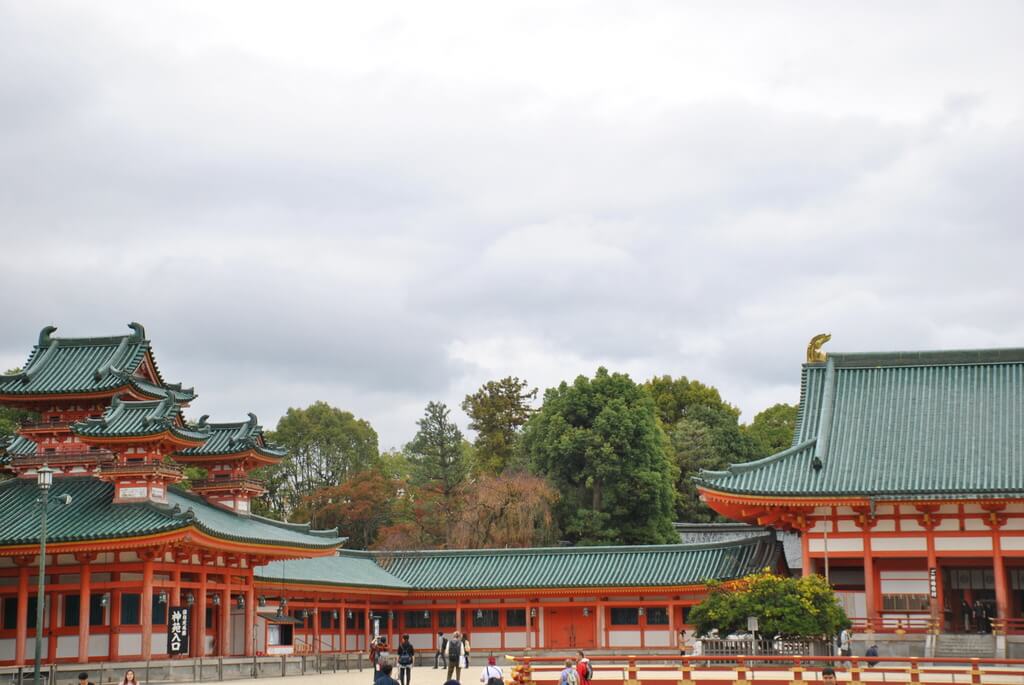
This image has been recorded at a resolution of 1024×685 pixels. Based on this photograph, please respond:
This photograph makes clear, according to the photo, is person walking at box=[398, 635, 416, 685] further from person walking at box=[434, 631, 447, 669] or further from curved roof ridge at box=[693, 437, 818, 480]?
person walking at box=[434, 631, 447, 669]

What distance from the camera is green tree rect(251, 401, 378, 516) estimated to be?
97000mm

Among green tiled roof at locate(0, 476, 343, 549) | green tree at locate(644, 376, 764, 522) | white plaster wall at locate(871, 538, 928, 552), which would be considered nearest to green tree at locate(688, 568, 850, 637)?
white plaster wall at locate(871, 538, 928, 552)

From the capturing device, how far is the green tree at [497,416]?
8944cm

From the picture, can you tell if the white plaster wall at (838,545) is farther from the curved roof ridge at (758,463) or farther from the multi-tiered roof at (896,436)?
the curved roof ridge at (758,463)

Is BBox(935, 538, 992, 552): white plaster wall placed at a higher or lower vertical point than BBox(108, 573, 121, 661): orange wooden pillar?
higher

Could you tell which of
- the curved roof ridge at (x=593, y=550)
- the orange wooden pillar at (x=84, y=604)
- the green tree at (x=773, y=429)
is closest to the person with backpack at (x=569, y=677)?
the orange wooden pillar at (x=84, y=604)

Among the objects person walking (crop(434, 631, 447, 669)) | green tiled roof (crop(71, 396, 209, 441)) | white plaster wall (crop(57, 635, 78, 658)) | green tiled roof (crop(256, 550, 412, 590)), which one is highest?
green tiled roof (crop(71, 396, 209, 441))

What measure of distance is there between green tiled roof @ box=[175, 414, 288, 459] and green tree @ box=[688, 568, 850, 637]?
66.8 ft

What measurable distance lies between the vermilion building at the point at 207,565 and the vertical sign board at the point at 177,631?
2.65ft

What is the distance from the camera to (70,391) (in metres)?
44.6

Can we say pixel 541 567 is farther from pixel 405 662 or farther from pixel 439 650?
pixel 405 662

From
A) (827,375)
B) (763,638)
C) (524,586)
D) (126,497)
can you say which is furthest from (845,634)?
(126,497)

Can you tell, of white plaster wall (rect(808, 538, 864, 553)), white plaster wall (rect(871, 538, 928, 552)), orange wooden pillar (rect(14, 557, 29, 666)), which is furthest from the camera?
white plaster wall (rect(808, 538, 864, 553))

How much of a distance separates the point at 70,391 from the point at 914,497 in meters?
30.0
